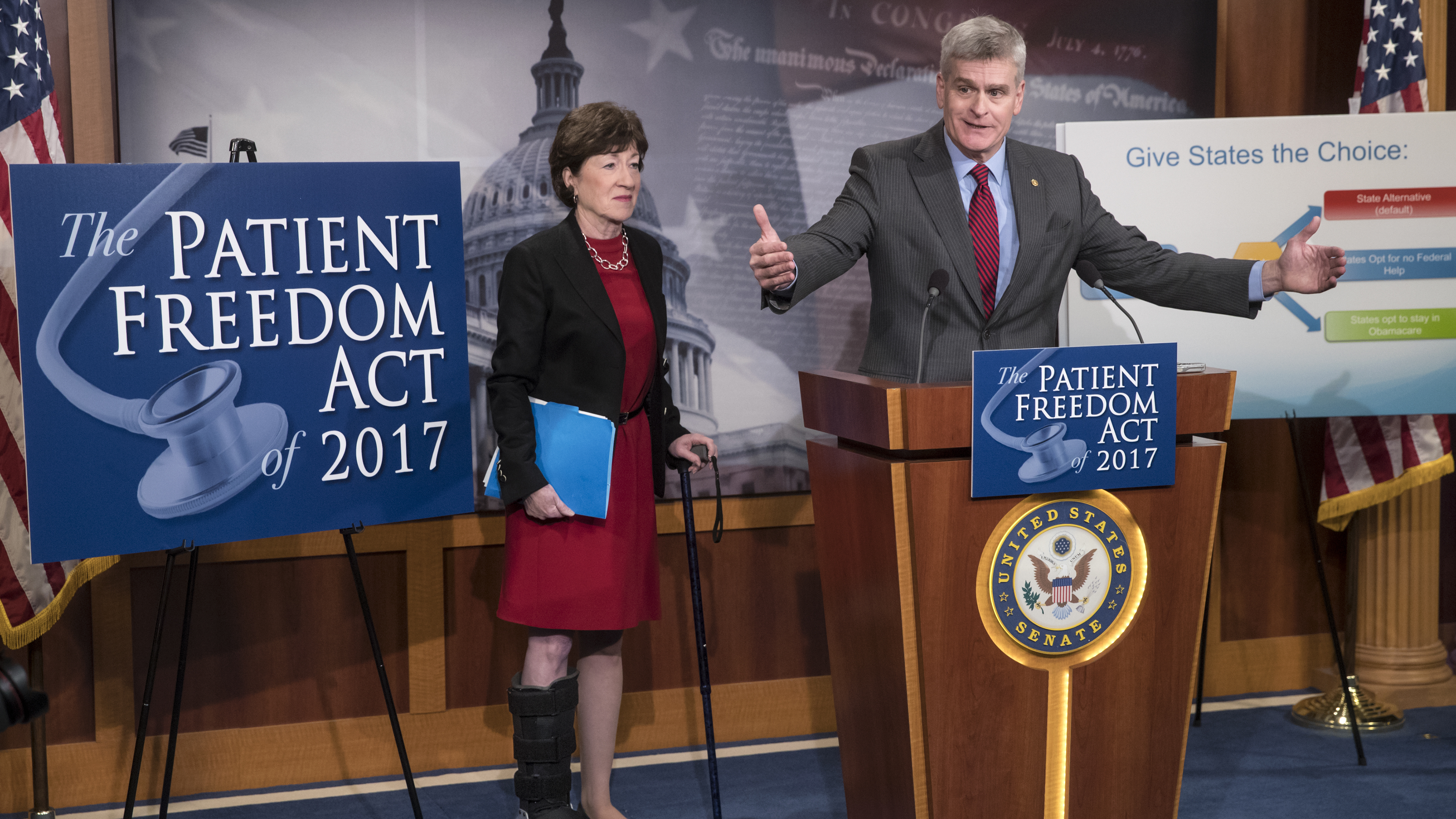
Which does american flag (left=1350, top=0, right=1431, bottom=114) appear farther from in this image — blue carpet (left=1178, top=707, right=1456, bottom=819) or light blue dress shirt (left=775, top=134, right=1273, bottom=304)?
blue carpet (left=1178, top=707, right=1456, bottom=819)

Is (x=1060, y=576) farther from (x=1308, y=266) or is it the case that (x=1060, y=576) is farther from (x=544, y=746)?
(x=544, y=746)

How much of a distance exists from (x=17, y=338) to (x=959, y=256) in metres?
2.21

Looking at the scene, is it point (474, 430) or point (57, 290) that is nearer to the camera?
point (57, 290)

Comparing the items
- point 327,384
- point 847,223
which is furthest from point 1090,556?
point 327,384

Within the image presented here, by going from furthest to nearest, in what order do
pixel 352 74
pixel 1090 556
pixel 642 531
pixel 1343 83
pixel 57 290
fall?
1. pixel 1343 83
2. pixel 352 74
3. pixel 642 531
4. pixel 57 290
5. pixel 1090 556

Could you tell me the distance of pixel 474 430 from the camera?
11.7 feet

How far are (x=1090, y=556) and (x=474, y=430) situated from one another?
6.52 feet

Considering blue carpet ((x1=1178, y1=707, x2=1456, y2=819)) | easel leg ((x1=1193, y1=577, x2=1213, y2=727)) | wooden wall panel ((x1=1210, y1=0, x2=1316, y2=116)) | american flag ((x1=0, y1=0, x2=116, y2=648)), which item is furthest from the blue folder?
wooden wall panel ((x1=1210, y1=0, x2=1316, y2=116))

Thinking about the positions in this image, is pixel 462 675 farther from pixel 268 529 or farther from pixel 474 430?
pixel 268 529

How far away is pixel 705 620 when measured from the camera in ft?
12.4

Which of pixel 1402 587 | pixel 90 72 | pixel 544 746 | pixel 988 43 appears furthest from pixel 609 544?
pixel 1402 587

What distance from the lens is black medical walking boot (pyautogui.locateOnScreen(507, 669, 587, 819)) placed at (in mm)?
2750

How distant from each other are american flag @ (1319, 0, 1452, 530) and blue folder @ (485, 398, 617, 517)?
243 cm

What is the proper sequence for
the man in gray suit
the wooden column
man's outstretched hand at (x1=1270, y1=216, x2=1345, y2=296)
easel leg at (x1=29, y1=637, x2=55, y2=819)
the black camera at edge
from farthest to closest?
the wooden column → easel leg at (x1=29, y1=637, x2=55, y2=819) → the man in gray suit → man's outstretched hand at (x1=1270, y1=216, x2=1345, y2=296) → the black camera at edge
